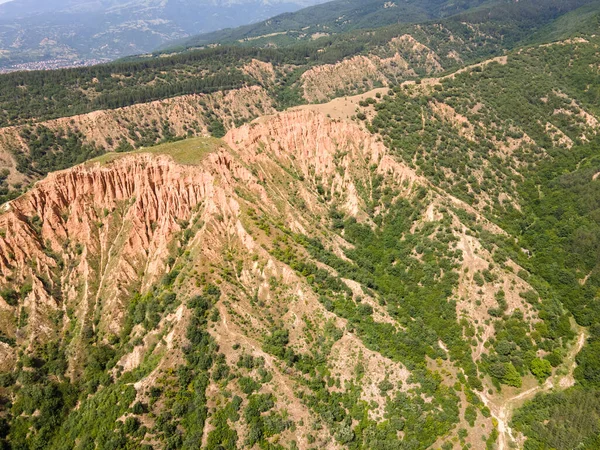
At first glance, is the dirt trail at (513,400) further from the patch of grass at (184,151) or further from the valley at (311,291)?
the patch of grass at (184,151)

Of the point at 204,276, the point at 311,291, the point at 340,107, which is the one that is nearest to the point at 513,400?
the point at 311,291

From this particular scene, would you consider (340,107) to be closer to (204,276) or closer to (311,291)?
(311,291)

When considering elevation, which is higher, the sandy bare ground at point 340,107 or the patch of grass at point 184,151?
the patch of grass at point 184,151

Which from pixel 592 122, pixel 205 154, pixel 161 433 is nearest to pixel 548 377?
pixel 161 433

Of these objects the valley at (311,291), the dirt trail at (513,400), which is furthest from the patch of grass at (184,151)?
the dirt trail at (513,400)

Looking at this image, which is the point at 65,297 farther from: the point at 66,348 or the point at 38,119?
the point at 38,119
